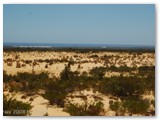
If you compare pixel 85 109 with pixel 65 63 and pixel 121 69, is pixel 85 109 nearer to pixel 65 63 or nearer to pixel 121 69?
pixel 65 63

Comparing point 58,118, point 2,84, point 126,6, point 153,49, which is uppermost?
point 126,6

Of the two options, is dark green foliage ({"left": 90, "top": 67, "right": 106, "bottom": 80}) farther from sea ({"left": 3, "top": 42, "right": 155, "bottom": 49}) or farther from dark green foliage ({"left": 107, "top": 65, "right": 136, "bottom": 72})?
sea ({"left": 3, "top": 42, "right": 155, "bottom": 49})

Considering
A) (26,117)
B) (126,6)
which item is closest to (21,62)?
(26,117)

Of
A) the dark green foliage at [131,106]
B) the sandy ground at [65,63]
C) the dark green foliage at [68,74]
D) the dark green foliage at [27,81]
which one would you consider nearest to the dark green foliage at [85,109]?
the sandy ground at [65,63]

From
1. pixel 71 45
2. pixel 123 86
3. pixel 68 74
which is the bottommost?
pixel 123 86

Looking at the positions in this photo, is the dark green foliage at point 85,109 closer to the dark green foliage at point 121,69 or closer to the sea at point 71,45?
the dark green foliage at point 121,69

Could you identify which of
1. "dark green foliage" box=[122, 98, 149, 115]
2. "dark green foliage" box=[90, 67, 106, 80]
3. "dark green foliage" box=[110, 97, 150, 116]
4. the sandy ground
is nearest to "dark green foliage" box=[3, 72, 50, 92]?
the sandy ground

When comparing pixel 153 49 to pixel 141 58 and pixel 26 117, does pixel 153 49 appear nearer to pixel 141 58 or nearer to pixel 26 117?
pixel 141 58

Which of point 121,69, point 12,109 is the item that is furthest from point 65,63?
point 12,109

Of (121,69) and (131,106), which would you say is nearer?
(131,106)
